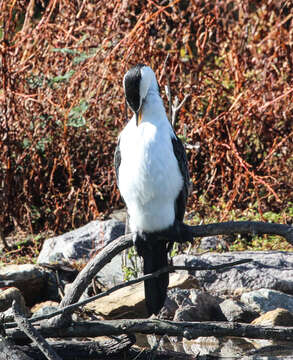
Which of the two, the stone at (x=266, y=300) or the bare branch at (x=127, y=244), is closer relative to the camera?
the bare branch at (x=127, y=244)

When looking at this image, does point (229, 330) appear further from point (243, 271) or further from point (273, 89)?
point (273, 89)

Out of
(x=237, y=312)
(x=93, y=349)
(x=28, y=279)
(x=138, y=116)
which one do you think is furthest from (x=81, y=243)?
(x=138, y=116)

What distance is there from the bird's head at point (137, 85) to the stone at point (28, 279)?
85.6 inches

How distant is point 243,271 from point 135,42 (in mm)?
2385

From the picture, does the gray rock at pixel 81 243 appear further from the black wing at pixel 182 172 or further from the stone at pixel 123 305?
the black wing at pixel 182 172

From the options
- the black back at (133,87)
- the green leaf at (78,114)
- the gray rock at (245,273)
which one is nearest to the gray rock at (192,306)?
the gray rock at (245,273)

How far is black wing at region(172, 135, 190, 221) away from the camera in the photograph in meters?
3.45

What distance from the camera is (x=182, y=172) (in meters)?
3.50

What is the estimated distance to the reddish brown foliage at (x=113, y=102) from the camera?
616cm

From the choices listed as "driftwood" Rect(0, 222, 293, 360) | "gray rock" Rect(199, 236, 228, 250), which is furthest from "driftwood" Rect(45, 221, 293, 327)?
"gray rock" Rect(199, 236, 228, 250)

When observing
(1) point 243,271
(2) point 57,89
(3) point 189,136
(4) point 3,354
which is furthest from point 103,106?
(4) point 3,354

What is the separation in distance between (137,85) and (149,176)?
1.62ft

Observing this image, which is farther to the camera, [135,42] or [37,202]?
[37,202]

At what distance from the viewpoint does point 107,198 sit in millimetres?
7047
